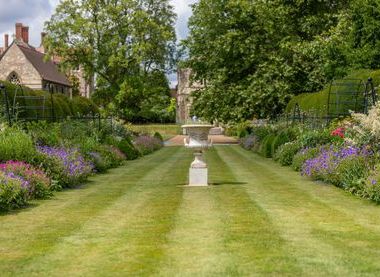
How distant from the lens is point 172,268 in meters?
6.81

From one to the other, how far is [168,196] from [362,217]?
4.28 metres

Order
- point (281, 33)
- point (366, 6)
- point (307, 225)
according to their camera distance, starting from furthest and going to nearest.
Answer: point (281, 33) → point (366, 6) → point (307, 225)

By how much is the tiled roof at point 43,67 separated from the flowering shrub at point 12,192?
213ft

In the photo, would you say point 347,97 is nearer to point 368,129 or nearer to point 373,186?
point 368,129

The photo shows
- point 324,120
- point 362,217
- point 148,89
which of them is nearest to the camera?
point 362,217

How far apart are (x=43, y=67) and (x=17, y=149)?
6653cm

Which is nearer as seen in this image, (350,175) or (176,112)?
(350,175)

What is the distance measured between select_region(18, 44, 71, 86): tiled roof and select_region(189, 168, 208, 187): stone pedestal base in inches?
2467

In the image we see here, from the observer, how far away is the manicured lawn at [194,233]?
6895mm

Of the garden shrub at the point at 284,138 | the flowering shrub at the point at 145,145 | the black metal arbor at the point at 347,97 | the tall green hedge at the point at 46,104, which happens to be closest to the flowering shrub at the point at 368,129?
the black metal arbor at the point at 347,97

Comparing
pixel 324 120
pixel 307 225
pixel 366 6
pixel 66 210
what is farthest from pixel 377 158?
pixel 366 6

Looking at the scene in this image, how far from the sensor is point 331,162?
15539mm

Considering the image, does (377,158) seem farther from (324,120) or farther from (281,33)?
(281,33)

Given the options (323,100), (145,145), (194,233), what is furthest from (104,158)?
(194,233)
